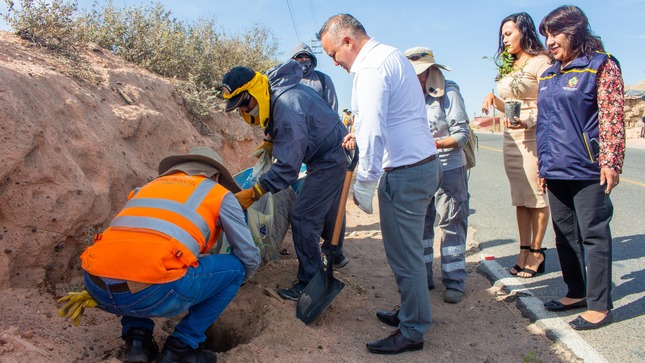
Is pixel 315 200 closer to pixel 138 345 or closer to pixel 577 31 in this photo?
pixel 138 345

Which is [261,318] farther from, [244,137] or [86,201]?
[244,137]

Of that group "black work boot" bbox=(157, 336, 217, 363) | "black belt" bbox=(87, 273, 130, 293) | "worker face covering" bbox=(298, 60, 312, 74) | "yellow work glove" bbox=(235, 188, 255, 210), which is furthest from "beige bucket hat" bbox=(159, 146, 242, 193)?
"worker face covering" bbox=(298, 60, 312, 74)

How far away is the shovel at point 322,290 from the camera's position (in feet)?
12.4

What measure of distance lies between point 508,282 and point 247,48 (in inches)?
299

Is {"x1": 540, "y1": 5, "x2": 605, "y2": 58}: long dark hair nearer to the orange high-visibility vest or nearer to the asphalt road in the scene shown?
the asphalt road

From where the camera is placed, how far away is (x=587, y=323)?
11.9ft

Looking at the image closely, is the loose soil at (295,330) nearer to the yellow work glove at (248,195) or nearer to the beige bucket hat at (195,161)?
the yellow work glove at (248,195)

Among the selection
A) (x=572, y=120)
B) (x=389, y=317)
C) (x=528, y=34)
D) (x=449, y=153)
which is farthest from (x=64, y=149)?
(x=528, y=34)

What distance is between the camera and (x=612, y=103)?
3416mm

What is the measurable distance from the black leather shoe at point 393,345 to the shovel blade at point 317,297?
1.58 feet

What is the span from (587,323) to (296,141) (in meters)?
2.38

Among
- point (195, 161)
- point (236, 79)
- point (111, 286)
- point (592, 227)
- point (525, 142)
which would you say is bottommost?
point (592, 227)

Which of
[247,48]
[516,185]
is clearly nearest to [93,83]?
[516,185]

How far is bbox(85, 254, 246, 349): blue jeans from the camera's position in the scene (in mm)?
2762
